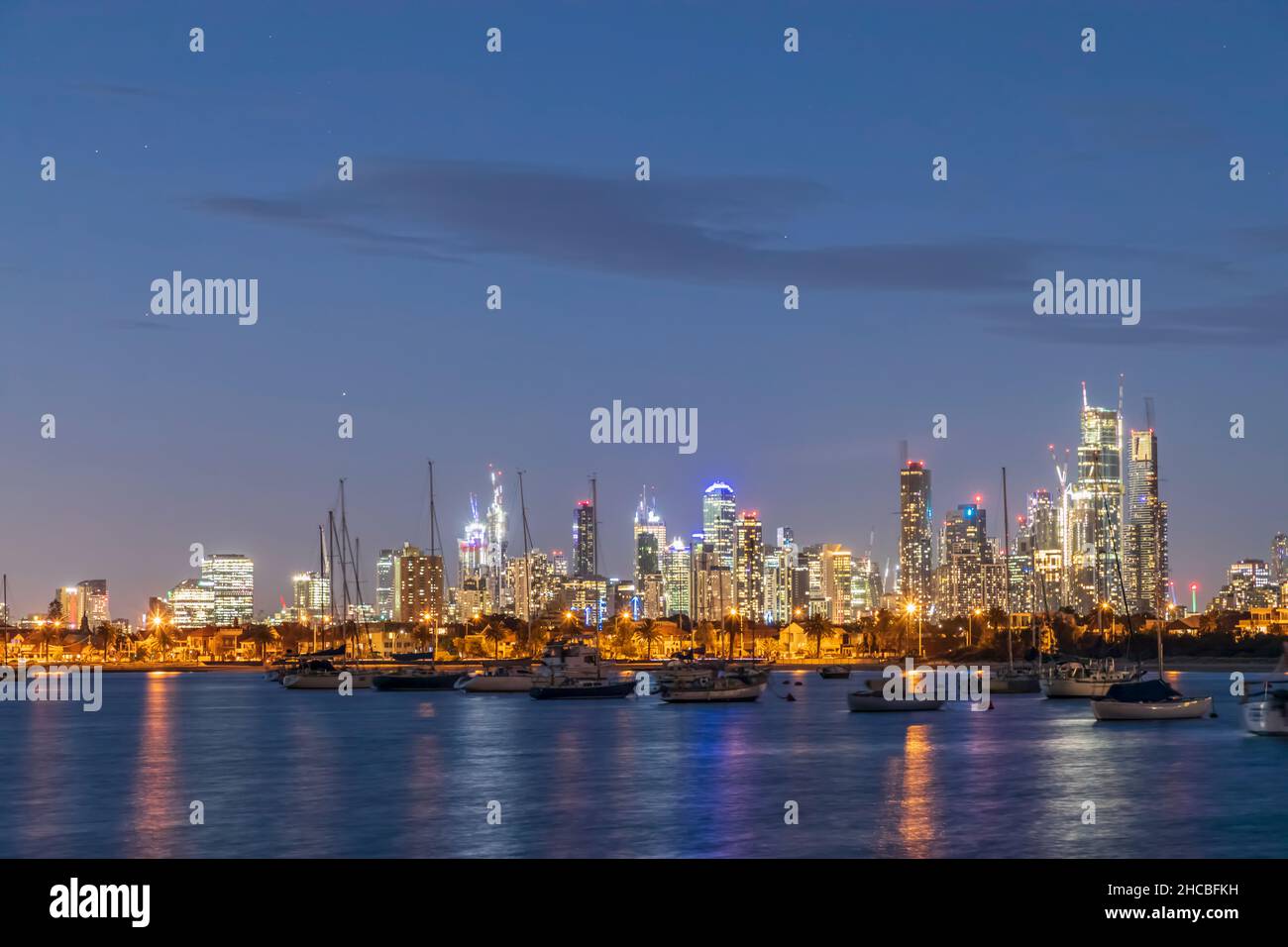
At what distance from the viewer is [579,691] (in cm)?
15262

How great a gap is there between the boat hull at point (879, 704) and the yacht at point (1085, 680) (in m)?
15.5

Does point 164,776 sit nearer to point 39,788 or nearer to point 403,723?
point 39,788

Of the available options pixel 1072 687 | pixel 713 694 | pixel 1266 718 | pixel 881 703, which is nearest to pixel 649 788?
pixel 1266 718

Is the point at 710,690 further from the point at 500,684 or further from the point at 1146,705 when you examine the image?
the point at 1146,705

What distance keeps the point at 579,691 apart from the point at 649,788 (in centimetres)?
8481

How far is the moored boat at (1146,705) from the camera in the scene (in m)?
108

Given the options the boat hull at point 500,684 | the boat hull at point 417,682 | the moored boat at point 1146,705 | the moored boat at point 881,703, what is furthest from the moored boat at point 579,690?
the moored boat at point 1146,705

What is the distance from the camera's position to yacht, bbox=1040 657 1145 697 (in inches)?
5413

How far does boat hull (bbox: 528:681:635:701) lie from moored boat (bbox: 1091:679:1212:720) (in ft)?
186

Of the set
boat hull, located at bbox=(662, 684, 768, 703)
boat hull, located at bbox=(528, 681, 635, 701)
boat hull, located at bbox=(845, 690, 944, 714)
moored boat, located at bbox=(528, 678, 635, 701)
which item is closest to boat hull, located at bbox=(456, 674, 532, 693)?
moored boat, located at bbox=(528, 678, 635, 701)

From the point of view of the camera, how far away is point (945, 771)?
3009 inches

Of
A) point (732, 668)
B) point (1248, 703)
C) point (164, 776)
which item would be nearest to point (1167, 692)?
point (1248, 703)

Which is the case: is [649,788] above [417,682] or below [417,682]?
above

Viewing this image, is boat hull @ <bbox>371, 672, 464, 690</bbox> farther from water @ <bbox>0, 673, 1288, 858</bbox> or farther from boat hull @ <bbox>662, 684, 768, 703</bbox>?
water @ <bbox>0, 673, 1288, 858</bbox>
